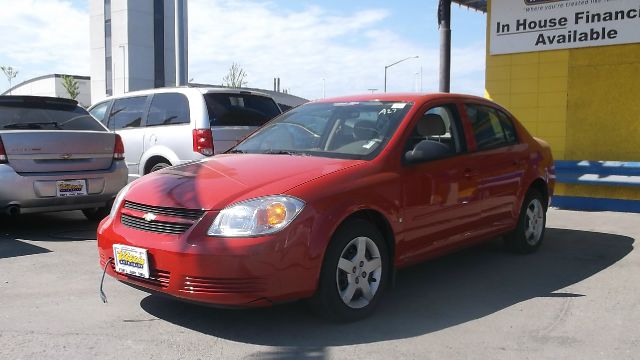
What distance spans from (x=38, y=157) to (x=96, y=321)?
3136mm

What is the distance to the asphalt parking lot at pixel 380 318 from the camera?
143 inches

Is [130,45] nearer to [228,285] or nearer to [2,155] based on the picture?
[2,155]

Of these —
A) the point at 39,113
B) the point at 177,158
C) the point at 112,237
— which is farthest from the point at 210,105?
the point at 112,237

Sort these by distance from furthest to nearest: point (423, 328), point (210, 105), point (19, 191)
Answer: point (210, 105)
point (19, 191)
point (423, 328)

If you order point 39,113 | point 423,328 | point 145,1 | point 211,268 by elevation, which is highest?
point 145,1

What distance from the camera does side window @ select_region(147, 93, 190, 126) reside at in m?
7.75

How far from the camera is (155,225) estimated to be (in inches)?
152

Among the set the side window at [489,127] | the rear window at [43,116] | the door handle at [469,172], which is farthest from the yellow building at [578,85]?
the rear window at [43,116]

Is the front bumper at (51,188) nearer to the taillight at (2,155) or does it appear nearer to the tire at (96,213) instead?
the taillight at (2,155)

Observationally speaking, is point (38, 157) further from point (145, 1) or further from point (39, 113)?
point (145, 1)

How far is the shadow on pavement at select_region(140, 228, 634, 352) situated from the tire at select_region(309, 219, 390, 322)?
0.38ft

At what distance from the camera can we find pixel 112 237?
13.5 feet

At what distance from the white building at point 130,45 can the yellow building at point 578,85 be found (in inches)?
2202

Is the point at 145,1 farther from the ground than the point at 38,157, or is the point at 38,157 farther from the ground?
the point at 145,1
